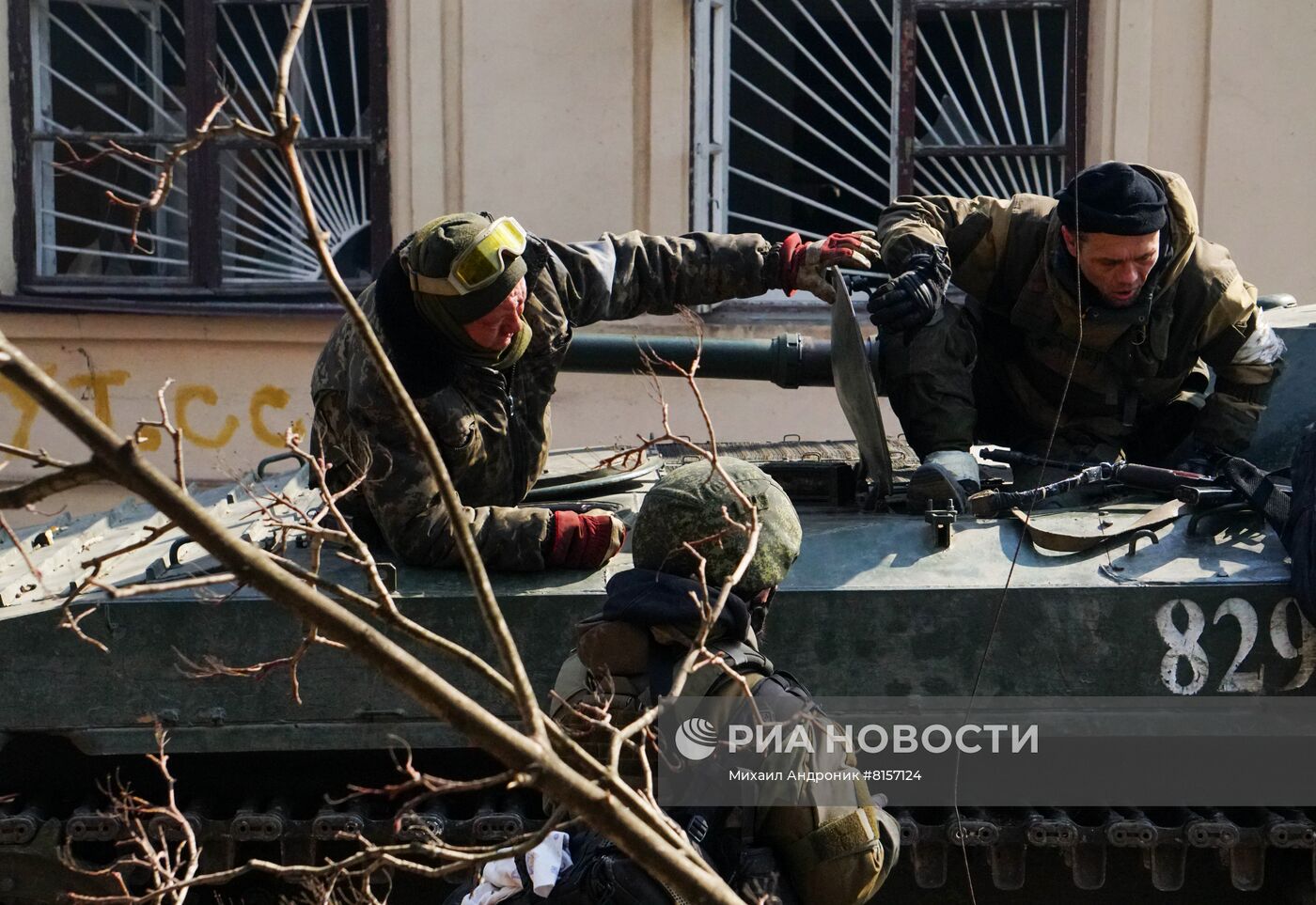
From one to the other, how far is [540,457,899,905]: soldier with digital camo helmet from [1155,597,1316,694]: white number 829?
1.44 meters

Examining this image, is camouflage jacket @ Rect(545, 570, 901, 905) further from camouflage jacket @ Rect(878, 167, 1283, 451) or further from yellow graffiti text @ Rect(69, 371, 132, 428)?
yellow graffiti text @ Rect(69, 371, 132, 428)

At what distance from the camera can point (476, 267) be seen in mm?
3879

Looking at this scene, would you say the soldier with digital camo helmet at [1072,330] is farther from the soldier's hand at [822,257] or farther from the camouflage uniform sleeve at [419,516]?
the camouflage uniform sleeve at [419,516]

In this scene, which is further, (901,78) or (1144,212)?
(901,78)

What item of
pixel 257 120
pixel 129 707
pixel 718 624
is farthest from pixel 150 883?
pixel 257 120

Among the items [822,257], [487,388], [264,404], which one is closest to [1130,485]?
[822,257]

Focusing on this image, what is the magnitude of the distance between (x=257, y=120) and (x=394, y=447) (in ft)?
17.1

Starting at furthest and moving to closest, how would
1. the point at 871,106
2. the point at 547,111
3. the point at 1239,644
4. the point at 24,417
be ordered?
the point at 871,106 < the point at 547,111 < the point at 24,417 < the point at 1239,644

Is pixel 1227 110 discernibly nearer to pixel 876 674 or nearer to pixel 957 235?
pixel 957 235

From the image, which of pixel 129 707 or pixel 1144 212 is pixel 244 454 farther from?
pixel 1144 212

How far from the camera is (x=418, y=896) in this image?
4242mm

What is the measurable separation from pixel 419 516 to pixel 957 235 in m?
1.70

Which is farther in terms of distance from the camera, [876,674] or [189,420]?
[189,420]

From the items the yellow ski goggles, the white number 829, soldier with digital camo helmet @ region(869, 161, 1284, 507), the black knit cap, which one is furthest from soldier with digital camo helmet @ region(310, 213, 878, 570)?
the white number 829
